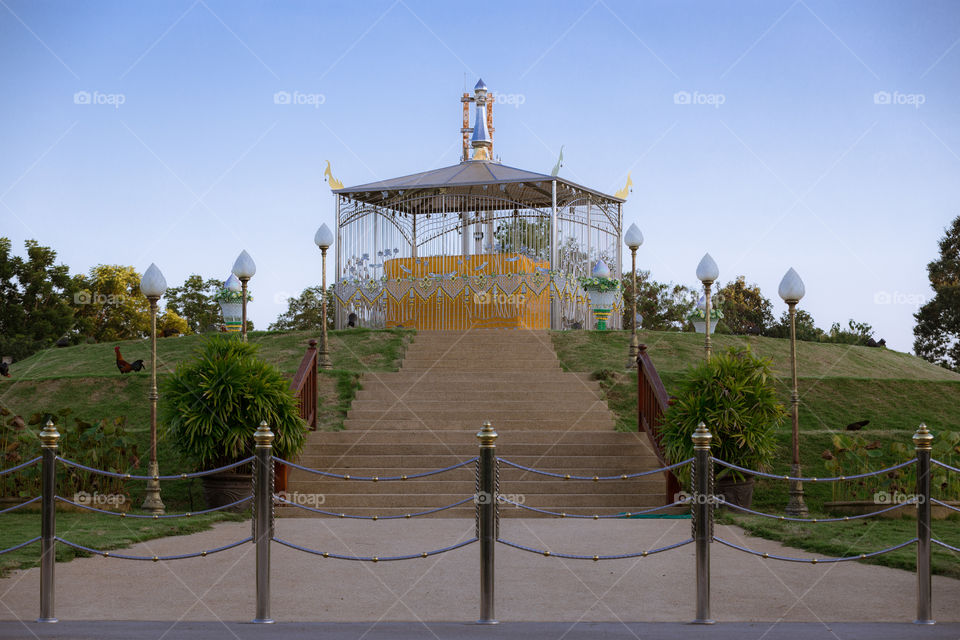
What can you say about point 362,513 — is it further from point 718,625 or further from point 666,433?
point 718,625

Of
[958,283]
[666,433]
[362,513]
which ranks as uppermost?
[958,283]

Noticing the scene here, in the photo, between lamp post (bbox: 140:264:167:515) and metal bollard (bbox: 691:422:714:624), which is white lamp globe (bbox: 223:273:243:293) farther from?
metal bollard (bbox: 691:422:714:624)

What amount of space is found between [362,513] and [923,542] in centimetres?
663

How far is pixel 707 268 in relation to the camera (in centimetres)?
1421

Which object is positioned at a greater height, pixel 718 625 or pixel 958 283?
pixel 958 283

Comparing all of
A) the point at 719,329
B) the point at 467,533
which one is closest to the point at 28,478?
the point at 467,533

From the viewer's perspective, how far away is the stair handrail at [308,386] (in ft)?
42.5

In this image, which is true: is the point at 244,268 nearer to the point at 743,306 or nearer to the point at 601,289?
the point at 601,289

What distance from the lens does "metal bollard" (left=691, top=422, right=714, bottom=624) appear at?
232 inches

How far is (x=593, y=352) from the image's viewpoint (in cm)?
1897

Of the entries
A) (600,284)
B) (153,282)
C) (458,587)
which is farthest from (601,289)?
(458,587)

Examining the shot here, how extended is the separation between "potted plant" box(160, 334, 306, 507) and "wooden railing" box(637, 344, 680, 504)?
4251mm

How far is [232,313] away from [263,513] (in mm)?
13269

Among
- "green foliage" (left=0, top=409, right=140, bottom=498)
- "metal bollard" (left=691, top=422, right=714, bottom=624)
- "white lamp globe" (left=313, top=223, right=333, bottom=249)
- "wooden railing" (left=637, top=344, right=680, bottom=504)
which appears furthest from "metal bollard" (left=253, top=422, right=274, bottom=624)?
"white lamp globe" (left=313, top=223, right=333, bottom=249)
